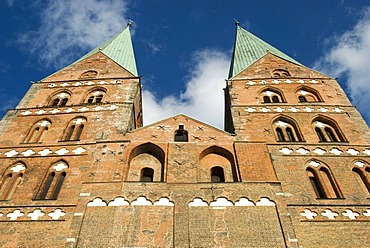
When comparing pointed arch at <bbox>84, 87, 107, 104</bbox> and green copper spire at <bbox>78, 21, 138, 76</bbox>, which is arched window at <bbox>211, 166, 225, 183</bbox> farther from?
green copper spire at <bbox>78, 21, 138, 76</bbox>

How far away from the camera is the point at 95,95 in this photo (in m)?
18.8

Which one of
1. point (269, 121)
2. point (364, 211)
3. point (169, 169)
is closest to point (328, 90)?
point (269, 121)

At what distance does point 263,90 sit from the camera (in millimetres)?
18703

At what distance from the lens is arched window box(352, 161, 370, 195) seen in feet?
Result: 41.8

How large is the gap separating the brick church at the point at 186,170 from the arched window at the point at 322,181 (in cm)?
4

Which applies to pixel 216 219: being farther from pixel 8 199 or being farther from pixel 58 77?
pixel 58 77

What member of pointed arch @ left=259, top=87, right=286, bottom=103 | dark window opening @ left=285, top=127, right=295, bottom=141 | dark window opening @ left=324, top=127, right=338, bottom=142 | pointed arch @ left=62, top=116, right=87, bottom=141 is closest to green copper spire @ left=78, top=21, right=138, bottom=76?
pointed arch @ left=62, top=116, right=87, bottom=141

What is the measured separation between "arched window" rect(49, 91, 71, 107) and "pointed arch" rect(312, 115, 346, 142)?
11.2 m

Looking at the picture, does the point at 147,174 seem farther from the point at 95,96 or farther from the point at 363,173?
the point at 363,173

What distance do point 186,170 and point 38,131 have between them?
277 inches

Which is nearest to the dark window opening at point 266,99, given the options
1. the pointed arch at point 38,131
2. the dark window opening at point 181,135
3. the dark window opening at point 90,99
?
the dark window opening at point 181,135

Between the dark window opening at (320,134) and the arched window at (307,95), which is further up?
the arched window at (307,95)

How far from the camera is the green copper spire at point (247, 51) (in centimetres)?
2148

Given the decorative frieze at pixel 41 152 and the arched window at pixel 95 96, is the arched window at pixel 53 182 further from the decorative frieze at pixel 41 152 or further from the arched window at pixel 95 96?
the arched window at pixel 95 96
